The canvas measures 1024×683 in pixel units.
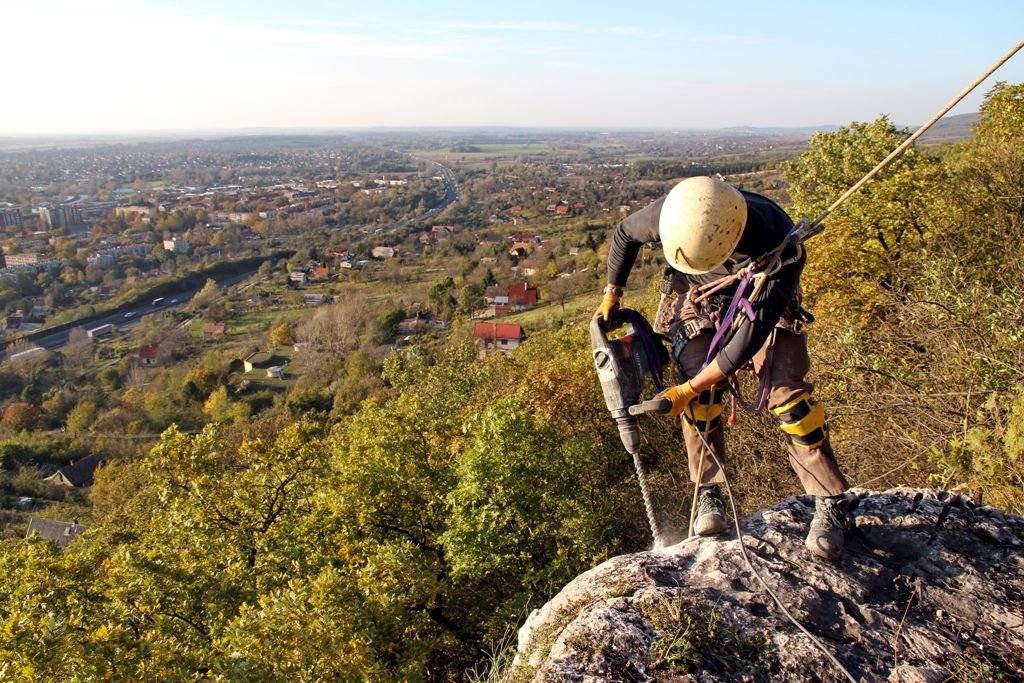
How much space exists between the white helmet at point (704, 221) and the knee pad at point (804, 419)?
116cm

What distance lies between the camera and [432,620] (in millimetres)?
9984

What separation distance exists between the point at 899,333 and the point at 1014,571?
8319 millimetres

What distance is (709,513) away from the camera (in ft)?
15.0

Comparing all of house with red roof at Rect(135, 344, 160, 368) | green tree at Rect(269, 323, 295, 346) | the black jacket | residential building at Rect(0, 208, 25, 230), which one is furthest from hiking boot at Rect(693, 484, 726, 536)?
residential building at Rect(0, 208, 25, 230)

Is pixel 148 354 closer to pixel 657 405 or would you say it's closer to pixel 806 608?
pixel 657 405

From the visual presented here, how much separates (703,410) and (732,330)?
2.79ft

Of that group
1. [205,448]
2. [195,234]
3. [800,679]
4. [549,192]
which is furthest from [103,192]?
[800,679]

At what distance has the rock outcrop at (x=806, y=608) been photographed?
10.9ft

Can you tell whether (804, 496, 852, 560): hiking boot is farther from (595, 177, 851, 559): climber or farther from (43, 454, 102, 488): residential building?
(43, 454, 102, 488): residential building

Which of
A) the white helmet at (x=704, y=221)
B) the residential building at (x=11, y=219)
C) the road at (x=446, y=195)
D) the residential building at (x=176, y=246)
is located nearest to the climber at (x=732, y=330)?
the white helmet at (x=704, y=221)

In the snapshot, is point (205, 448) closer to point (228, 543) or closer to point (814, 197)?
point (228, 543)

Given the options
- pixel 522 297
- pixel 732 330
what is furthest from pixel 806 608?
pixel 522 297

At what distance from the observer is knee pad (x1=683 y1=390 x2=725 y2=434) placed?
188 inches

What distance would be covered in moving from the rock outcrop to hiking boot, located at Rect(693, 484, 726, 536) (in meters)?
0.09
